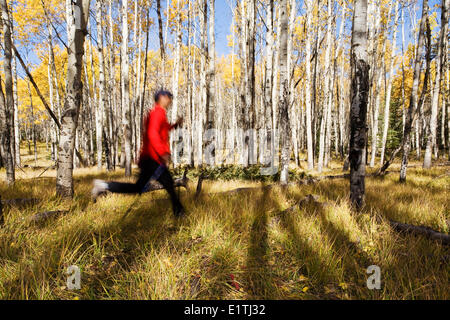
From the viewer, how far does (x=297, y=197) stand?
4367 mm

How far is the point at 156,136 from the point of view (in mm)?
2914

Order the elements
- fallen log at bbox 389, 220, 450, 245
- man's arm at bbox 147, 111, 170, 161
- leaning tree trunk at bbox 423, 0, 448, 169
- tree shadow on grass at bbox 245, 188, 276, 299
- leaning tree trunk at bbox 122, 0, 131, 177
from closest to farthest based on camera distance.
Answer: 1. tree shadow on grass at bbox 245, 188, 276, 299
2. fallen log at bbox 389, 220, 450, 245
3. man's arm at bbox 147, 111, 170, 161
4. leaning tree trunk at bbox 122, 0, 131, 177
5. leaning tree trunk at bbox 423, 0, 448, 169

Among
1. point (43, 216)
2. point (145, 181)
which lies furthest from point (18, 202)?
point (145, 181)

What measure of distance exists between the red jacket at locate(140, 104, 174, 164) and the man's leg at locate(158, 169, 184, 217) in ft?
0.80

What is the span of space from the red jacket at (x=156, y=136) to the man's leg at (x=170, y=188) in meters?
0.24

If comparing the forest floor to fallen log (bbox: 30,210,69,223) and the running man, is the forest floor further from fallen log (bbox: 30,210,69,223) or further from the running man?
the running man

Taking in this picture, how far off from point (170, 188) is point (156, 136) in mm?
843

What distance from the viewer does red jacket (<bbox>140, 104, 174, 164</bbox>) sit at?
2.92 m

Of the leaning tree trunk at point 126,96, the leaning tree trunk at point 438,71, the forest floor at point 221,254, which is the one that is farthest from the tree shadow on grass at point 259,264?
the leaning tree trunk at point 438,71

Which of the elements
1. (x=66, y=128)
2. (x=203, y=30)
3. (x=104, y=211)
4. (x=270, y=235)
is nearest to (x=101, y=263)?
(x=104, y=211)

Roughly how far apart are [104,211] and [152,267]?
75.2 inches

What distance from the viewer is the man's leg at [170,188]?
302cm

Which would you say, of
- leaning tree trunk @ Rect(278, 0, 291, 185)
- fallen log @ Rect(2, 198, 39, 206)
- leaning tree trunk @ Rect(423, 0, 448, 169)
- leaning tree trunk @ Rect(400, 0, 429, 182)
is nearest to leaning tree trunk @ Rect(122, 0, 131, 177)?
fallen log @ Rect(2, 198, 39, 206)

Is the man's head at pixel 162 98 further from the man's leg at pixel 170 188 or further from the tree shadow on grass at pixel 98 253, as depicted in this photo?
the tree shadow on grass at pixel 98 253
